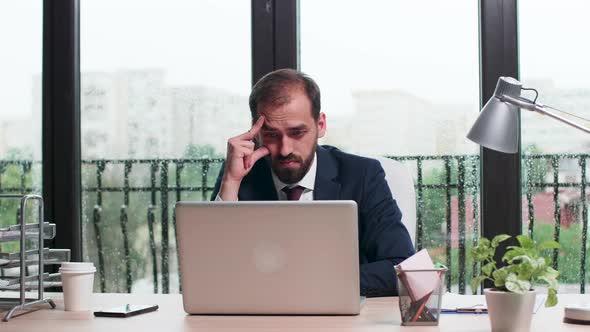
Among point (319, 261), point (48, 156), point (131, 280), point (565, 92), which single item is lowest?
point (131, 280)

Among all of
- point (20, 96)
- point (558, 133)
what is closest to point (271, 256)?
point (558, 133)

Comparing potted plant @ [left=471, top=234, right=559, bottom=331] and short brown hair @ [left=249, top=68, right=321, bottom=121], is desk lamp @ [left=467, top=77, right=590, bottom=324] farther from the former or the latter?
short brown hair @ [left=249, top=68, right=321, bottom=121]

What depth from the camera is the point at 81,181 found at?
378 cm

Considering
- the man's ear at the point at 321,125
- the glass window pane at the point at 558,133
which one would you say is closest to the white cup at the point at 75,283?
the man's ear at the point at 321,125

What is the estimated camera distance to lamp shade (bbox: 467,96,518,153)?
210 centimetres

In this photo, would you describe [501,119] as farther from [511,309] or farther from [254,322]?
[254,322]

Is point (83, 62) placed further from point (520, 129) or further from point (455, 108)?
point (520, 129)

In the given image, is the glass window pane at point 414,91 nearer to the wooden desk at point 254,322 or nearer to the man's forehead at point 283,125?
the man's forehead at point 283,125

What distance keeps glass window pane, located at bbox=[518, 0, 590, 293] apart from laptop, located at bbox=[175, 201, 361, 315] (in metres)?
1.71

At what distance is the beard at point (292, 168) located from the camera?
2.79m

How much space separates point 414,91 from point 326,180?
86cm

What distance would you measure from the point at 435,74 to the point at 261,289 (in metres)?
1.78

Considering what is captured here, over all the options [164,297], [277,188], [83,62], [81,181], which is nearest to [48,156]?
[81,181]

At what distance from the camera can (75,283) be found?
2086 millimetres
